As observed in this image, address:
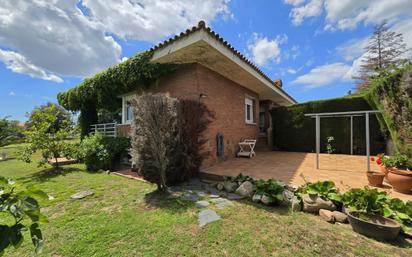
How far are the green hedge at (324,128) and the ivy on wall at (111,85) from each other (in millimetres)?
8248

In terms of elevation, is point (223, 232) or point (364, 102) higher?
point (364, 102)

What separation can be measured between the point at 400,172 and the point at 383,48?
2802 centimetres

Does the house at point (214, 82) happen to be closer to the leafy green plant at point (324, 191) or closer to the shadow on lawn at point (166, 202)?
the shadow on lawn at point (166, 202)

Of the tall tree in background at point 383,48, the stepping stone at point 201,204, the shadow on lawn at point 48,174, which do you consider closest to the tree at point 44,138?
the shadow on lawn at point 48,174

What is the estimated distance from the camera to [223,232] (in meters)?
3.09

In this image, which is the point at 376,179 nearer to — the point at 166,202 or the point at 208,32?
the point at 166,202

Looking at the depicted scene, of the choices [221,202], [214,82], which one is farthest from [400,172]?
[214,82]

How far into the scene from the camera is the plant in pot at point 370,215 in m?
2.84

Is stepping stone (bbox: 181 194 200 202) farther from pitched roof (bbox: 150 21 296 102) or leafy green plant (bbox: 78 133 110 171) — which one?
leafy green plant (bbox: 78 133 110 171)

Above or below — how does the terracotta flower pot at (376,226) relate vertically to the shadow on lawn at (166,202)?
above

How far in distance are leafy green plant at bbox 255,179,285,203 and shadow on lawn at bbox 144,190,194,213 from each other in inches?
65.4

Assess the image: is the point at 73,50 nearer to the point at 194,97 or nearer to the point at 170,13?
the point at 170,13

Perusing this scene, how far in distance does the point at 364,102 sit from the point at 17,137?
17.2 m

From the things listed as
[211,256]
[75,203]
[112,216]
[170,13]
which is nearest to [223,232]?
[211,256]
